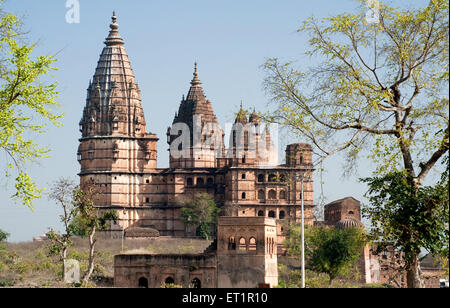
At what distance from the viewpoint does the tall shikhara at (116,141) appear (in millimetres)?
78250

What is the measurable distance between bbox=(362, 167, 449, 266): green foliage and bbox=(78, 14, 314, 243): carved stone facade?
189 feet

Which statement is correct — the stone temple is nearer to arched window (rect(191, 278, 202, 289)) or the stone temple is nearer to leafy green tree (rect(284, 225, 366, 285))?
leafy green tree (rect(284, 225, 366, 285))

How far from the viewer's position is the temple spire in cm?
8169

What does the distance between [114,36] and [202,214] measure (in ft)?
67.9

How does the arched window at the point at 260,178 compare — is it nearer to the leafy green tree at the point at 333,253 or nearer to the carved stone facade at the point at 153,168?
the carved stone facade at the point at 153,168

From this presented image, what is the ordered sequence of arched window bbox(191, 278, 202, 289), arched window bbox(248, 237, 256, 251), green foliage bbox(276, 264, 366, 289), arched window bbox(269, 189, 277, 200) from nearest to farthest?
arched window bbox(191, 278, 202, 289) < arched window bbox(248, 237, 256, 251) < green foliage bbox(276, 264, 366, 289) < arched window bbox(269, 189, 277, 200)

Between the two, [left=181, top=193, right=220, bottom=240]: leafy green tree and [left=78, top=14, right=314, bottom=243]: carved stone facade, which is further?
[left=78, top=14, right=314, bottom=243]: carved stone facade

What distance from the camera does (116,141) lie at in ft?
258

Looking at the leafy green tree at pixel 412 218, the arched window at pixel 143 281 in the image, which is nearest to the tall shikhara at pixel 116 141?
the arched window at pixel 143 281

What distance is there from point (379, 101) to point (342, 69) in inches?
49.2

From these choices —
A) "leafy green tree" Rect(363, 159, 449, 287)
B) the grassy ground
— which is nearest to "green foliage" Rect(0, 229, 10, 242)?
the grassy ground

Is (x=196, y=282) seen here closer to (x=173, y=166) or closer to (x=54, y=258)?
(x=54, y=258)
